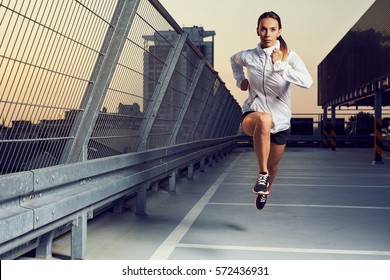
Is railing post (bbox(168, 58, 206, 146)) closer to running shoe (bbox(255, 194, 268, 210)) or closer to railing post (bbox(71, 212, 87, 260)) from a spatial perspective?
running shoe (bbox(255, 194, 268, 210))

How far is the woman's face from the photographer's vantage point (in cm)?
444

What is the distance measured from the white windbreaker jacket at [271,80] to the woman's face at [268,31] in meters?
0.13

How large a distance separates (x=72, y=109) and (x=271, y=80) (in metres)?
1.79

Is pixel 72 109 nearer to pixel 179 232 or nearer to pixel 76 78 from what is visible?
pixel 76 78

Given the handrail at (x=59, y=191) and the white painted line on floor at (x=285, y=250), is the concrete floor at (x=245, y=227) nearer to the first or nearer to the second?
the white painted line on floor at (x=285, y=250)

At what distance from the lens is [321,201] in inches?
339

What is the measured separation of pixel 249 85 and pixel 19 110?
211cm

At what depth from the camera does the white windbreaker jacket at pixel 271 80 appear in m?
4.69

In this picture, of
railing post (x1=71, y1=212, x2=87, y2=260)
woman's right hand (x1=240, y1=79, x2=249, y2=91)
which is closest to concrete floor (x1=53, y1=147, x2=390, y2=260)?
railing post (x1=71, y1=212, x2=87, y2=260)

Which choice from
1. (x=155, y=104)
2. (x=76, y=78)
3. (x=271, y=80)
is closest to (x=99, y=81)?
(x=76, y=78)

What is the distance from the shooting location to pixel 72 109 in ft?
16.1

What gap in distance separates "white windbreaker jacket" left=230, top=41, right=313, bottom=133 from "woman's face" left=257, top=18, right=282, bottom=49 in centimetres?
13

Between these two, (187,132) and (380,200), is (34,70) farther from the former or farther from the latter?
(187,132)
